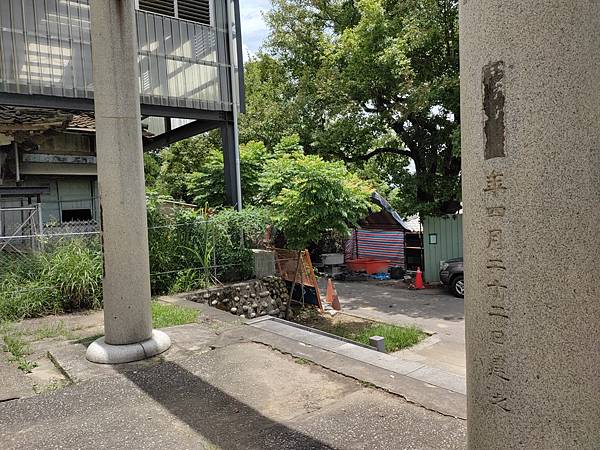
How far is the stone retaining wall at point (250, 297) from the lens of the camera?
32.0 feet

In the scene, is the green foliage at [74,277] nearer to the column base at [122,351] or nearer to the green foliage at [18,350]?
the green foliage at [18,350]

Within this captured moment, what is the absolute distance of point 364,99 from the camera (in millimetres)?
15898

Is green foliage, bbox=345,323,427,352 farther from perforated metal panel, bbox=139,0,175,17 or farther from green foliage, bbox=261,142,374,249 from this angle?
perforated metal panel, bbox=139,0,175,17

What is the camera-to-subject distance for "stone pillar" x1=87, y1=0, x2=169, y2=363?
514 centimetres

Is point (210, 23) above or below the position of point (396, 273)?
above

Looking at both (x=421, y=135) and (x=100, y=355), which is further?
(x=421, y=135)

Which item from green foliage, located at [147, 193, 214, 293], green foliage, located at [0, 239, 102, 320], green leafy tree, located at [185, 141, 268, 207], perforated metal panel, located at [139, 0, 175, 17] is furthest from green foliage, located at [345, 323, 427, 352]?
perforated metal panel, located at [139, 0, 175, 17]

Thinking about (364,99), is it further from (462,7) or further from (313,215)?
(462,7)

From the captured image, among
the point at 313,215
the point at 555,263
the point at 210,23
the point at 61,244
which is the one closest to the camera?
the point at 555,263

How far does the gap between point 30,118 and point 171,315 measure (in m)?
7.02

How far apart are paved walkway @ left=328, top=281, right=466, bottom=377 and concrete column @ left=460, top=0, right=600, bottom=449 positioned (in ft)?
18.9

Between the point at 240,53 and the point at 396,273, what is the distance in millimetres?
9407

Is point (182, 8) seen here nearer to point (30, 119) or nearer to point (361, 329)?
point (30, 119)

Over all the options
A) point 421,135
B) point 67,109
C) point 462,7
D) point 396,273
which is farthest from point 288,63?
point 462,7
